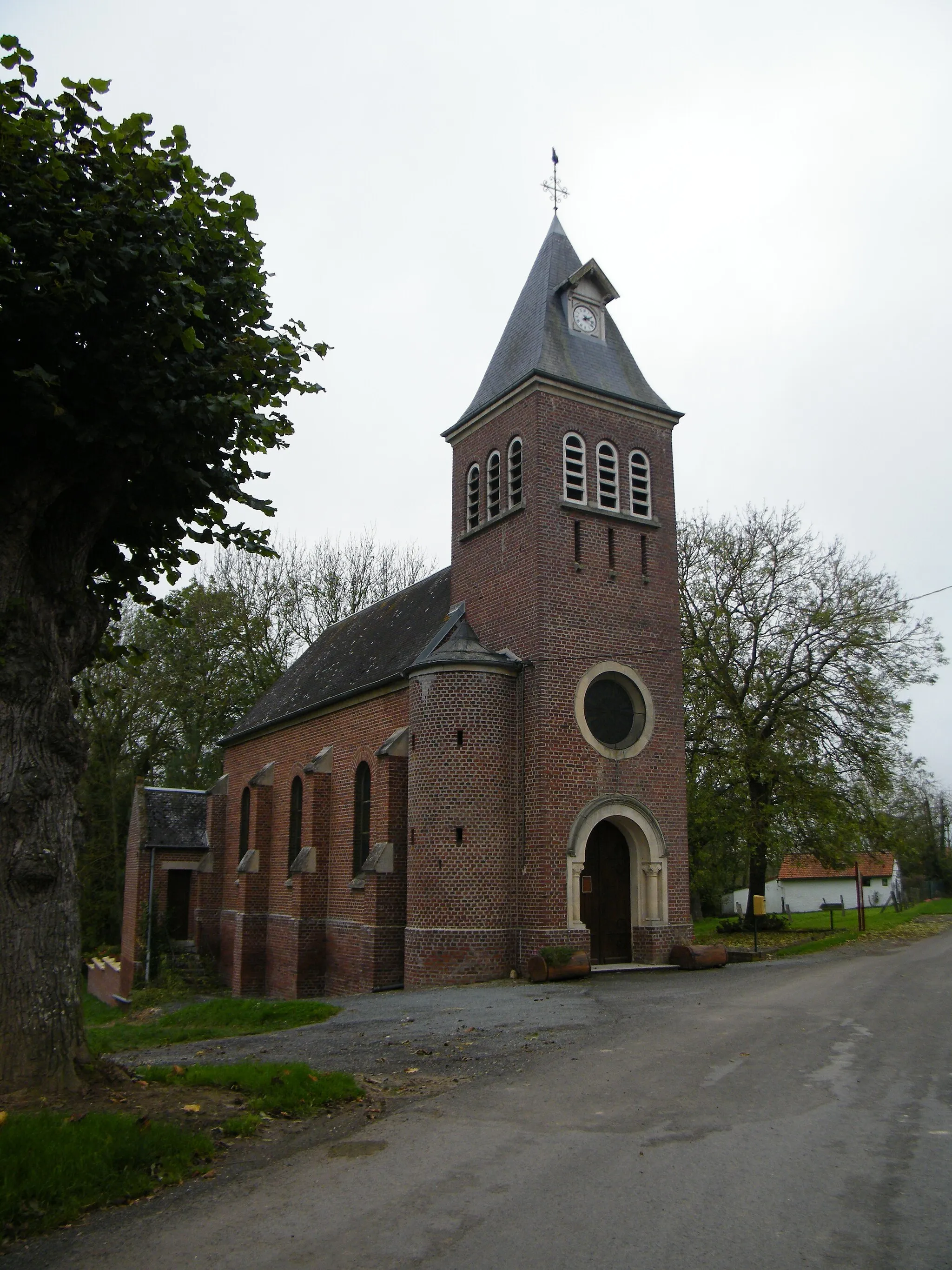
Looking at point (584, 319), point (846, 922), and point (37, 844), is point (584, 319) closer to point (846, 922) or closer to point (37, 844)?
point (37, 844)

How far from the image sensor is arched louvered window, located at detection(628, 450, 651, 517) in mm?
21078

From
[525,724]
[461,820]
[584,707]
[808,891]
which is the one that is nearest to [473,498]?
[584,707]

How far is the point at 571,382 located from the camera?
66.8 feet

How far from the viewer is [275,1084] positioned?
332 inches

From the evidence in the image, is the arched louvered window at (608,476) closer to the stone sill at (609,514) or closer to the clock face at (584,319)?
the stone sill at (609,514)

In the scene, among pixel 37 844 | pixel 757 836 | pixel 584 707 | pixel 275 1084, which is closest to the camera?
pixel 37 844

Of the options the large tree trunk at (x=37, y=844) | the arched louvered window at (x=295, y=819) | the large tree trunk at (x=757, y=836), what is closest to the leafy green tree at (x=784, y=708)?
the large tree trunk at (x=757, y=836)

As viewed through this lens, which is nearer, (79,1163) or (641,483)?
(79,1163)

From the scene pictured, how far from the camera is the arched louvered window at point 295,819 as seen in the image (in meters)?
25.3

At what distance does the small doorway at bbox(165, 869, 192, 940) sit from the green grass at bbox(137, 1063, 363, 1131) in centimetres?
2219

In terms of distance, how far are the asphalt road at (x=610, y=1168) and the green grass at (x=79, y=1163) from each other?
26 centimetres

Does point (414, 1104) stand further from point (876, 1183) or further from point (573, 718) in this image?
point (573, 718)

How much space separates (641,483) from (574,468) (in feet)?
5.72

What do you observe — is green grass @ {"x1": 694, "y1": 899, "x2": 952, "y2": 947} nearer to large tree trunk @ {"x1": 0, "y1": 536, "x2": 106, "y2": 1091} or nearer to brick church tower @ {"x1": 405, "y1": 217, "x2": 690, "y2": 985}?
brick church tower @ {"x1": 405, "y1": 217, "x2": 690, "y2": 985}
